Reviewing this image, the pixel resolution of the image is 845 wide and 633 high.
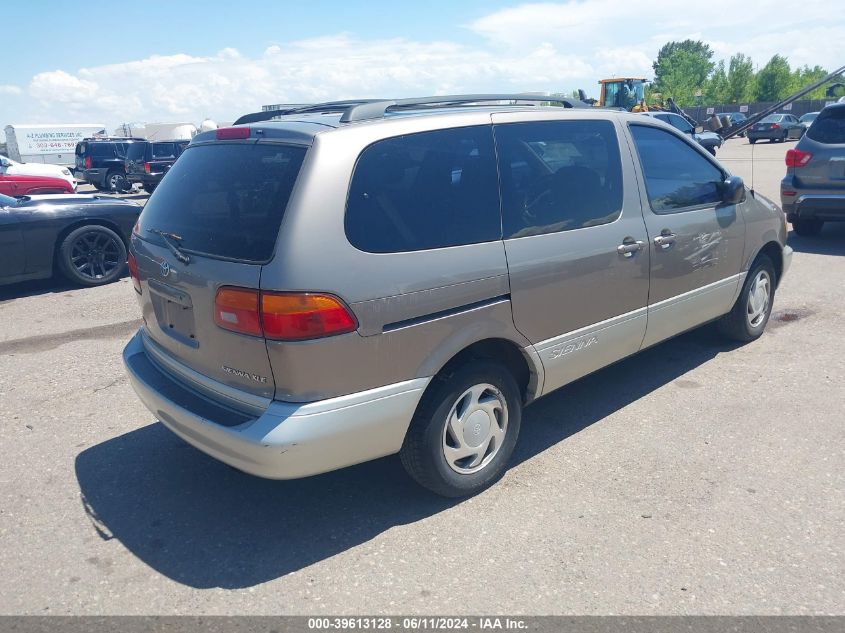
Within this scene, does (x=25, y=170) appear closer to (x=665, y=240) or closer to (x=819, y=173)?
(x=819, y=173)

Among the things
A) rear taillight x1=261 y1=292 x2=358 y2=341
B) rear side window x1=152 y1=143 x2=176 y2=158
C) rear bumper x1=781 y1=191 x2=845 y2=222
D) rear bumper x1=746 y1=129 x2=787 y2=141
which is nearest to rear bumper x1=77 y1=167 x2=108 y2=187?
rear side window x1=152 y1=143 x2=176 y2=158

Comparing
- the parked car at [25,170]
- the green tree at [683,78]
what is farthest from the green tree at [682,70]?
the parked car at [25,170]

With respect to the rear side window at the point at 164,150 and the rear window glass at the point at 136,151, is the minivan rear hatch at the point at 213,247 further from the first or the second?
the rear window glass at the point at 136,151

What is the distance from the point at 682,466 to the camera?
145 inches

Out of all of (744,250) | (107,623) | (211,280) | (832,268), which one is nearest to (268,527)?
(107,623)

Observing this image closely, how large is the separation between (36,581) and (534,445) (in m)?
2.56

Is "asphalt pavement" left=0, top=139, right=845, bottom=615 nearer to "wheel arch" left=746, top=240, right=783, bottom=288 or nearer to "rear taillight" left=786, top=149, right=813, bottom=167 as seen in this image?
"wheel arch" left=746, top=240, right=783, bottom=288

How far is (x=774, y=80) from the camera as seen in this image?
7400 centimetres

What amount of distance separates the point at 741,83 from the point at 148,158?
251 ft

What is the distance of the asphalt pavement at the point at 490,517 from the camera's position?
277 cm

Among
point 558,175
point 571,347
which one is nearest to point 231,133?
point 558,175

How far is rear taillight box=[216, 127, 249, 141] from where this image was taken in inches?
127

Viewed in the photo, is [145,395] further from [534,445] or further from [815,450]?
[815,450]

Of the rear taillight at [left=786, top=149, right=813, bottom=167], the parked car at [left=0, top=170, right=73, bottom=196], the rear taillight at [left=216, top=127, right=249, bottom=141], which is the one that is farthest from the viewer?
the parked car at [left=0, top=170, right=73, bottom=196]
